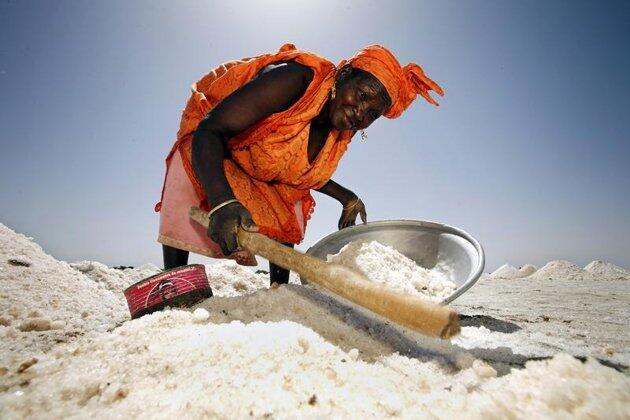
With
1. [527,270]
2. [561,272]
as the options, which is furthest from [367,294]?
[527,270]

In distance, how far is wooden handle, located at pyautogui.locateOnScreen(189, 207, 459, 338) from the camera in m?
0.86

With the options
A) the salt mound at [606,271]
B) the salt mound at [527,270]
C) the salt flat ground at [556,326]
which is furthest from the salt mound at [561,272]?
the salt flat ground at [556,326]

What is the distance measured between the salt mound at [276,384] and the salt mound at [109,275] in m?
2.21

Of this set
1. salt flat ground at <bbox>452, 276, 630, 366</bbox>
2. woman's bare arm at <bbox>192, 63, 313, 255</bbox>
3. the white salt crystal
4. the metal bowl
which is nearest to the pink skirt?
woman's bare arm at <bbox>192, 63, 313, 255</bbox>

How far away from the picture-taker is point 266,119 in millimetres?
1965

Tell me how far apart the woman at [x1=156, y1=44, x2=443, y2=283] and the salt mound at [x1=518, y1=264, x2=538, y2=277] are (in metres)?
6.47

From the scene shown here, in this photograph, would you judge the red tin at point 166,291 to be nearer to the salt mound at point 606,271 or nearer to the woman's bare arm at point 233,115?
the woman's bare arm at point 233,115

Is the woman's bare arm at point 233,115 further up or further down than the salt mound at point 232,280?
further up

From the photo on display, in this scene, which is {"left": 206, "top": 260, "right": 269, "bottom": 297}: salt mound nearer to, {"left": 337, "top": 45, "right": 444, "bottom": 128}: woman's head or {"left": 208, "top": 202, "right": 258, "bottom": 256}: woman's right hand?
{"left": 208, "top": 202, "right": 258, "bottom": 256}: woman's right hand

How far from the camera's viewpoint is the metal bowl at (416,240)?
2322 mm

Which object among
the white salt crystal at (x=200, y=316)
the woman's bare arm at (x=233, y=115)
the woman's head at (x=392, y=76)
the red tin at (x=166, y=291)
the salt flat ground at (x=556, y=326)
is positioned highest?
the woman's head at (x=392, y=76)

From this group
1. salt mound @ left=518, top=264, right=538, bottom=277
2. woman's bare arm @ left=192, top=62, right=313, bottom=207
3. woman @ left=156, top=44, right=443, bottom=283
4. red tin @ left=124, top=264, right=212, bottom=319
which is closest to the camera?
red tin @ left=124, top=264, right=212, bottom=319

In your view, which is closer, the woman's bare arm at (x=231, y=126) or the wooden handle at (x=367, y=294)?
the wooden handle at (x=367, y=294)

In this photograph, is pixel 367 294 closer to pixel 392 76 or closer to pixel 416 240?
pixel 392 76
